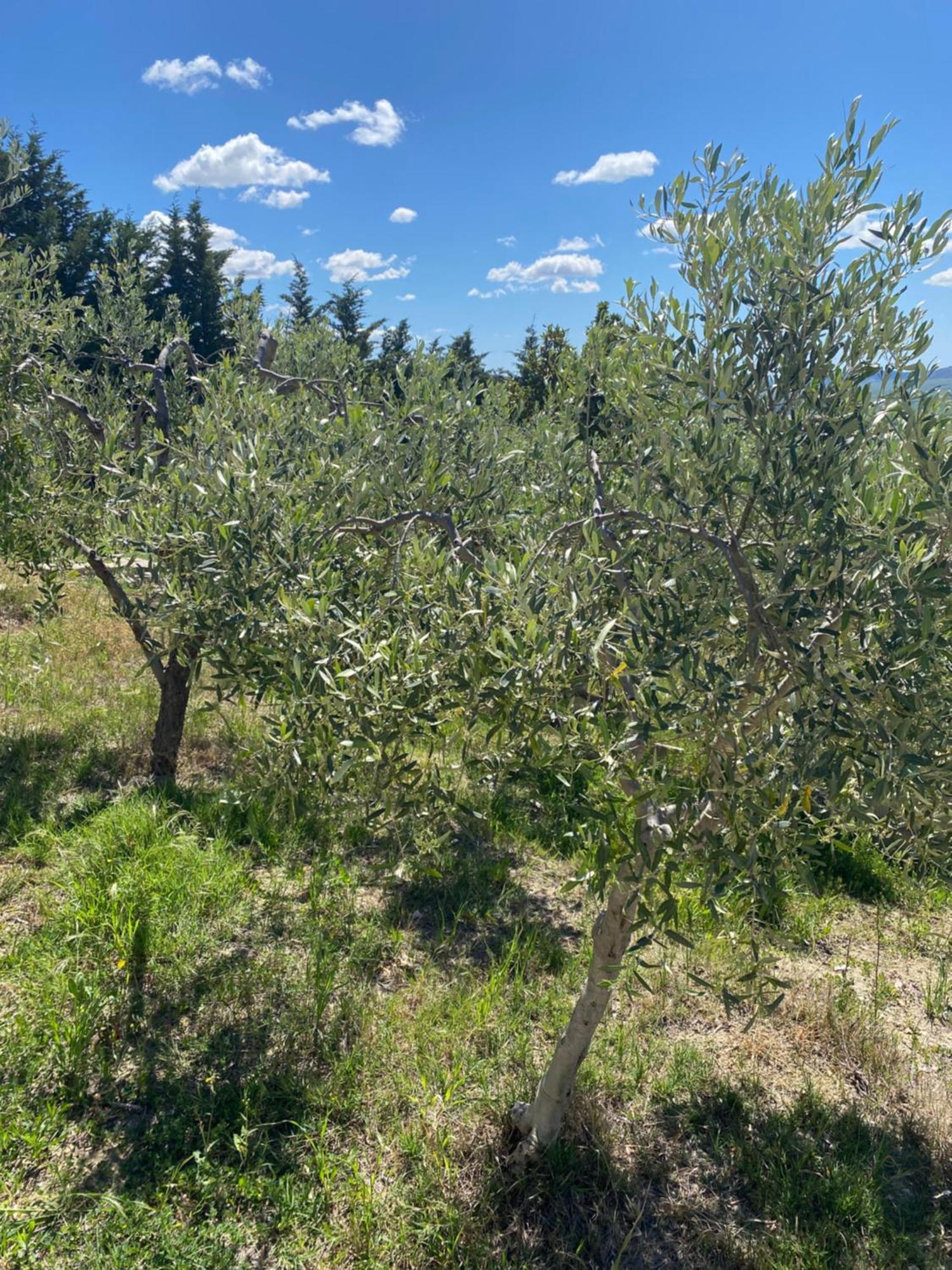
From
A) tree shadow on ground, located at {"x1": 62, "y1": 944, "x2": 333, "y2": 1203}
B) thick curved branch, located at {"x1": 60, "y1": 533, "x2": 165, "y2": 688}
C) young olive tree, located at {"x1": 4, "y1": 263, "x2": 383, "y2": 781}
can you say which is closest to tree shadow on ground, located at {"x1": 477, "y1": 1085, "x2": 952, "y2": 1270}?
tree shadow on ground, located at {"x1": 62, "y1": 944, "x2": 333, "y2": 1203}

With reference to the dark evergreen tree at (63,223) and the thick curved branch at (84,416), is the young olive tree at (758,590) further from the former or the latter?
the dark evergreen tree at (63,223)

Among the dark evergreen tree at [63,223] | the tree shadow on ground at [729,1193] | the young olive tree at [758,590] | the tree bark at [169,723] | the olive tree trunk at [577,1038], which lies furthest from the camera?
the dark evergreen tree at [63,223]

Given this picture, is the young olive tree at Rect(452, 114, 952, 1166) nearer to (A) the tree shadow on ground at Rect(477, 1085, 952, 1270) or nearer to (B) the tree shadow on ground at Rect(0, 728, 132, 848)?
(A) the tree shadow on ground at Rect(477, 1085, 952, 1270)

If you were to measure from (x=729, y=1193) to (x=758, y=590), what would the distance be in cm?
261

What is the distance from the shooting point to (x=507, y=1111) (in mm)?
3467

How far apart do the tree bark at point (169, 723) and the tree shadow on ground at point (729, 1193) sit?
4179 mm

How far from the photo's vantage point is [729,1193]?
10.7 ft

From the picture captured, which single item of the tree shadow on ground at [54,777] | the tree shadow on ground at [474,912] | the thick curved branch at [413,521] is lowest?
the tree shadow on ground at [474,912]

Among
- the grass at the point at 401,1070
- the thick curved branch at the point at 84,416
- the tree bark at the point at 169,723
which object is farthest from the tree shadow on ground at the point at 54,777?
the thick curved branch at the point at 84,416

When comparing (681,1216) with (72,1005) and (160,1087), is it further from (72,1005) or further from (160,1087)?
(72,1005)

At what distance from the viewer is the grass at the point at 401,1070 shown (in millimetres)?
2971

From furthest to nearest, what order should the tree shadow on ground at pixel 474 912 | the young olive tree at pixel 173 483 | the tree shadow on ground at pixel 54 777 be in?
the tree shadow on ground at pixel 54 777 → the tree shadow on ground at pixel 474 912 → the young olive tree at pixel 173 483

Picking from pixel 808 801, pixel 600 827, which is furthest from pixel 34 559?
pixel 808 801

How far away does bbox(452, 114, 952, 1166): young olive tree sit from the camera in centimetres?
209
